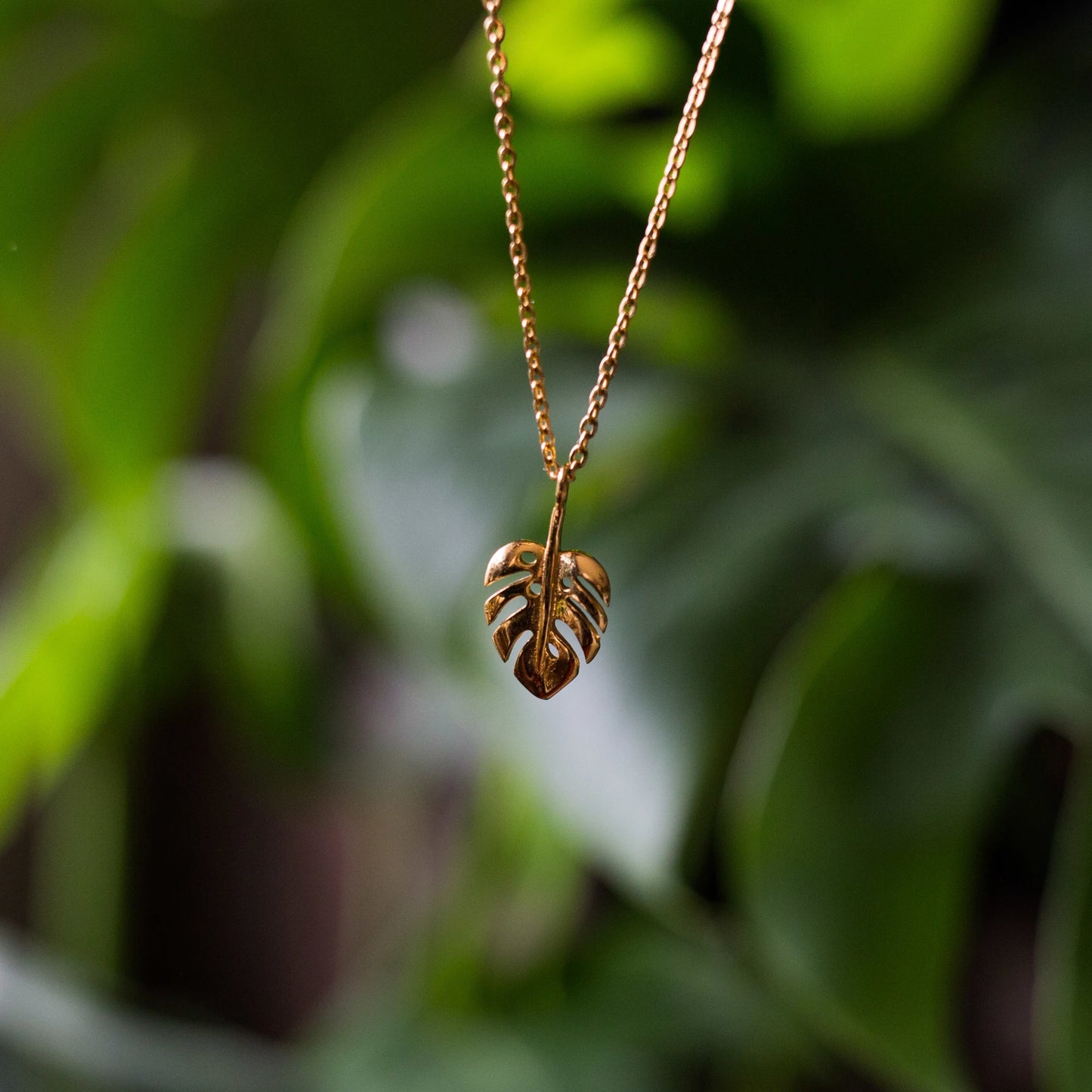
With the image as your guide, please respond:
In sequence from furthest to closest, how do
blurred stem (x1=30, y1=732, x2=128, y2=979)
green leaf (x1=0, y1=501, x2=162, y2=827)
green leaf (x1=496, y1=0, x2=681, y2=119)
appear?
1. blurred stem (x1=30, y1=732, x2=128, y2=979)
2. green leaf (x1=0, y1=501, x2=162, y2=827)
3. green leaf (x1=496, y1=0, x2=681, y2=119)

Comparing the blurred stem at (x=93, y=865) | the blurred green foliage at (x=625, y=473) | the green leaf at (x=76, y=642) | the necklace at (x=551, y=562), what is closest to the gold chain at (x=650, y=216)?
the necklace at (x=551, y=562)

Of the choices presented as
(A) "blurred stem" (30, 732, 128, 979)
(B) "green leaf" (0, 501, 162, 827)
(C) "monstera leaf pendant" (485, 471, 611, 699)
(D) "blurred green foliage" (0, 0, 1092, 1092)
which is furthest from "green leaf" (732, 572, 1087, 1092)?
(A) "blurred stem" (30, 732, 128, 979)

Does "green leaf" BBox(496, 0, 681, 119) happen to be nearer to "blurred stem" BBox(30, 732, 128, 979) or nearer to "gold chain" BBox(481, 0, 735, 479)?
"gold chain" BBox(481, 0, 735, 479)

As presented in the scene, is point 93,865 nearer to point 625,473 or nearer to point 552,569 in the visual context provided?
point 625,473

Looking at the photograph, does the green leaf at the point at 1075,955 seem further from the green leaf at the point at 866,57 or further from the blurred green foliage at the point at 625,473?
the green leaf at the point at 866,57

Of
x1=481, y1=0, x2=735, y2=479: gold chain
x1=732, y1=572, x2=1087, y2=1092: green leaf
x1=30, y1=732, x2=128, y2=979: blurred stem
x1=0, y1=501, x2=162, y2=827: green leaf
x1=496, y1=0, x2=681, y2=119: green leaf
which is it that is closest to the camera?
x1=481, y1=0, x2=735, y2=479: gold chain

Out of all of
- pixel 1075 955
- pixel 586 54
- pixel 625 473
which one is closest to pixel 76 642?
pixel 625 473

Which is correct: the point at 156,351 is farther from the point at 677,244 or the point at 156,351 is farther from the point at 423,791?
the point at 423,791

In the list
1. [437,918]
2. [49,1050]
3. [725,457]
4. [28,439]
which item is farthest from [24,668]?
[28,439]
